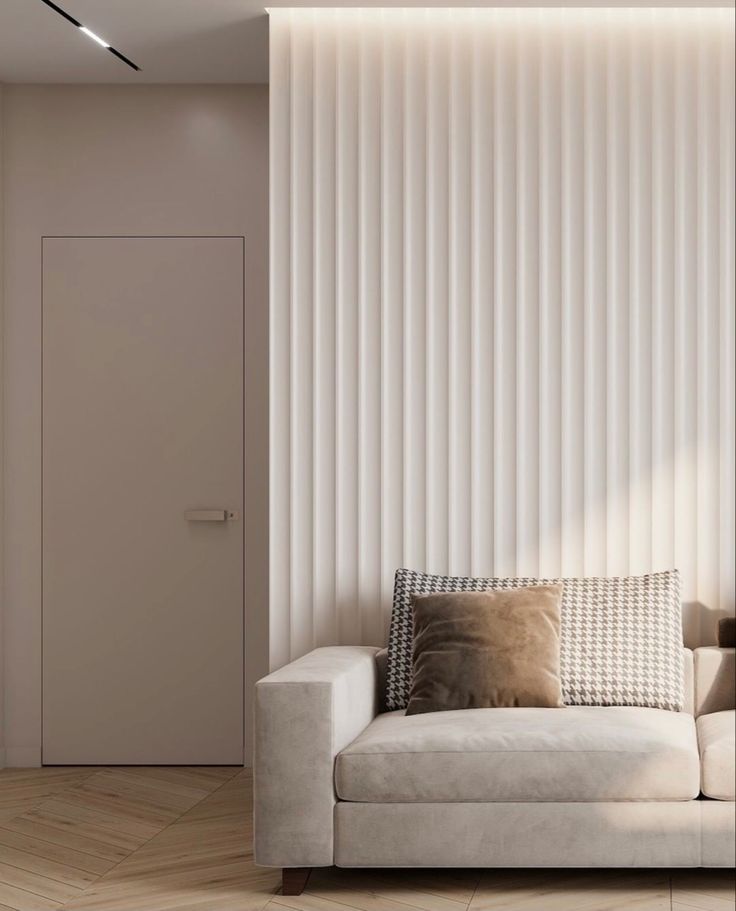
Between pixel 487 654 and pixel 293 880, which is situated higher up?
pixel 487 654

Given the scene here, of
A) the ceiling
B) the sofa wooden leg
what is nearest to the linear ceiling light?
the ceiling

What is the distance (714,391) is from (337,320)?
133cm

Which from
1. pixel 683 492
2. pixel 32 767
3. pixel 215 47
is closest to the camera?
pixel 683 492

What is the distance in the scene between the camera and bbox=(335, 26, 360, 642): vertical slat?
3969 mm

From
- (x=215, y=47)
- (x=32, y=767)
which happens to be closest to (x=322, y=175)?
(x=215, y=47)

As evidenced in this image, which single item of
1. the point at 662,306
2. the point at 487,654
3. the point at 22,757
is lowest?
the point at 22,757

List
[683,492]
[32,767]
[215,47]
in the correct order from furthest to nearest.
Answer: [32,767], [215,47], [683,492]

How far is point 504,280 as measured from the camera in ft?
13.1

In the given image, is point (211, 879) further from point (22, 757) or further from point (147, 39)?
point (147, 39)

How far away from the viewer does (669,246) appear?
397 centimetres

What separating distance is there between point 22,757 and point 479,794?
248 cm

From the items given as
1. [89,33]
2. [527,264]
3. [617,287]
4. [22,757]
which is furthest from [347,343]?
[22,757]

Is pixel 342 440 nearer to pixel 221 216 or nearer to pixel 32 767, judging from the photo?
pixel 221 216

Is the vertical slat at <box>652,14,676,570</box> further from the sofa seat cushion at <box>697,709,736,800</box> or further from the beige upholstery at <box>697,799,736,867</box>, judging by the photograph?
the beige upholstery at <box>697,799,736,867</box>
